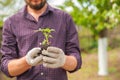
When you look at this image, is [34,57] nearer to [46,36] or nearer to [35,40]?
[46,36]

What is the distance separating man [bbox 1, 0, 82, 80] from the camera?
2.93 metres

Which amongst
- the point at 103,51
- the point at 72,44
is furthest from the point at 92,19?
the point at 72,44

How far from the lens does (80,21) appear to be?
30.6ft

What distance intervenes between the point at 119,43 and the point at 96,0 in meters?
9.30

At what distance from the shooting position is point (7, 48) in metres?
2.99

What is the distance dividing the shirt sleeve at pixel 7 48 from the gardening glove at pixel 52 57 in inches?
16.5

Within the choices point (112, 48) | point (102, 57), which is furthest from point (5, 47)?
point (112, 48)

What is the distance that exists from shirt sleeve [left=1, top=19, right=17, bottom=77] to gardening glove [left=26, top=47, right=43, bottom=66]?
1.01ft

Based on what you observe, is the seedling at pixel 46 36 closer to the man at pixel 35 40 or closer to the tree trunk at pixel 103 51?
the man at pixel 35 40

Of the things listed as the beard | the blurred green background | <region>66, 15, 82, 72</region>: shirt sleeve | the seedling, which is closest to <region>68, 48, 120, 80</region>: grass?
the blurred green background

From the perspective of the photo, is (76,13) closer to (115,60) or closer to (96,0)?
(96,0)

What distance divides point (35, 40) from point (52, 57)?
38 cm

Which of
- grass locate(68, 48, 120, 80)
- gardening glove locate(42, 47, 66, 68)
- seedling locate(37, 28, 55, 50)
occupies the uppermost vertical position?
seedling locate(37, 28, 55, 50)

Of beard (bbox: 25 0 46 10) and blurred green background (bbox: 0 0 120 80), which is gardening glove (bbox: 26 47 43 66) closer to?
beard (bbox: 25 0 46 10)
